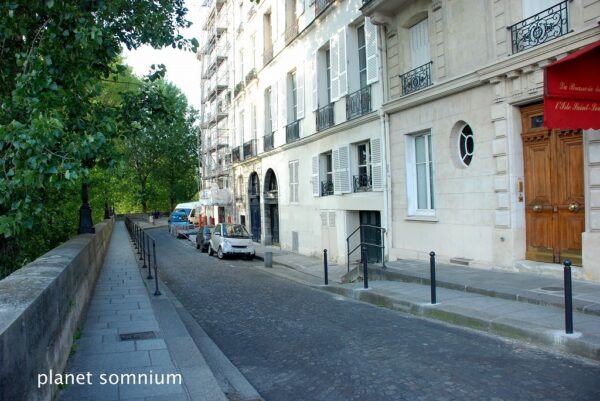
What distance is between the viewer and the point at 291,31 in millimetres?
22906

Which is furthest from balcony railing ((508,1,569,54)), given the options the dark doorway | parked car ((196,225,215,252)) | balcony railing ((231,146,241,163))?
balcony railing ((231,146,241,163))

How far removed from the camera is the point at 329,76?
65.6 feet

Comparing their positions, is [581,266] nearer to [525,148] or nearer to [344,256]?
[525,148]

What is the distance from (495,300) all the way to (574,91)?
11.5 feet

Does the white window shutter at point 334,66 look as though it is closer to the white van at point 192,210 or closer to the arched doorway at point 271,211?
the arched doorway at point 271,211

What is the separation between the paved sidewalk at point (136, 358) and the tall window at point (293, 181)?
13.5m

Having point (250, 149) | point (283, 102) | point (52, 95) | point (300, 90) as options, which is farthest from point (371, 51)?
point (250, 149)

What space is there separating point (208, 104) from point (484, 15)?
1360 inches

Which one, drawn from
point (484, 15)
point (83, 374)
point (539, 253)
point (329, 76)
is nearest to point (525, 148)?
point (539, 253)

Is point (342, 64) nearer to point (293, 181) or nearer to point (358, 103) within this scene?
point (358, 103)

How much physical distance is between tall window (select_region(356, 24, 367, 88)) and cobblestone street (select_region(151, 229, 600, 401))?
883 centimetres

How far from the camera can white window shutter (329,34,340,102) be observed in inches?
714

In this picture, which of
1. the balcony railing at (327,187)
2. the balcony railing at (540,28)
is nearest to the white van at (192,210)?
the balcony railing at (327,187)

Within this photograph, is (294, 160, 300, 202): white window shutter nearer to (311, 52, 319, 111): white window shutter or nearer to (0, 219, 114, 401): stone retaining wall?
(311, 52, 319, 111): white window shutter
